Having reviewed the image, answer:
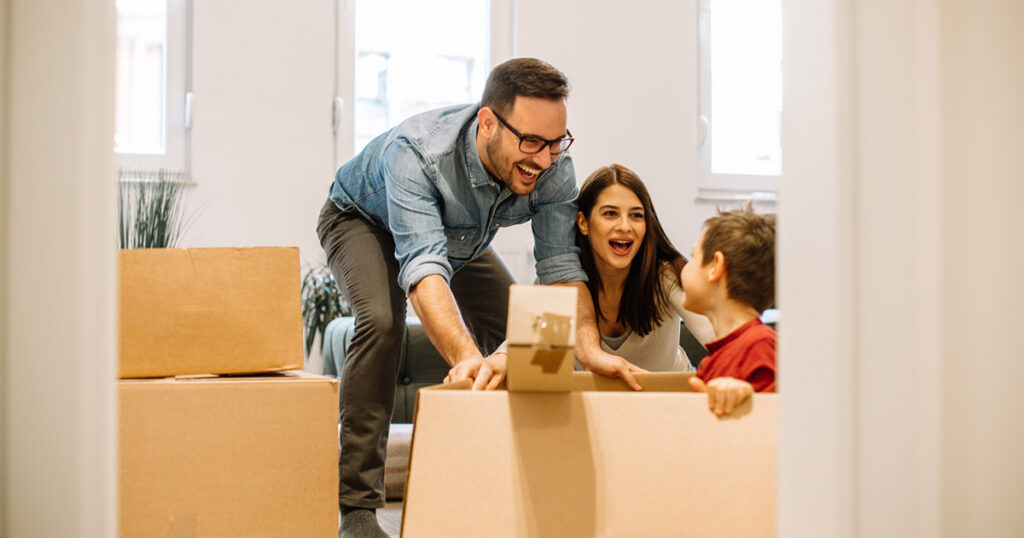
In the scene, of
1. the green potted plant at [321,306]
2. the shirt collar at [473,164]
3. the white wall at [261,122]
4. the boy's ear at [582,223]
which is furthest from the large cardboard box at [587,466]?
the white wall at [261,122]

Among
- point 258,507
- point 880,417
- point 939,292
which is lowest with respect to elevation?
point 258,507

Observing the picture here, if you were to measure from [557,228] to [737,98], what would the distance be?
9.72ft

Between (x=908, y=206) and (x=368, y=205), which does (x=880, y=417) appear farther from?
(x=368, y=205)

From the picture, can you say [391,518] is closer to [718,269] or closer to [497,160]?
[497,160]

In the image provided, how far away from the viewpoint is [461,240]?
189 cm

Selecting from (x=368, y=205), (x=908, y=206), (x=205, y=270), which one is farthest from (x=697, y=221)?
(x=908, y=206)

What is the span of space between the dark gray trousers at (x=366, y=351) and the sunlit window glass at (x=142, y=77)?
2.28 metres

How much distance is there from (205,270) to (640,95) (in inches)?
129

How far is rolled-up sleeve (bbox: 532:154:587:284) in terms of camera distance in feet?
6.15

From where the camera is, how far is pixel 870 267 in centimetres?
78

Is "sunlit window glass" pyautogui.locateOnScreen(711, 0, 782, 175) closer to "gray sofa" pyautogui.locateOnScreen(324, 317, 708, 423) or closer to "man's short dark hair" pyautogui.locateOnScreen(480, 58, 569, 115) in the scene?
"gray sofa" pyautogui.locateOnScreen(324, 317, 708, 423)

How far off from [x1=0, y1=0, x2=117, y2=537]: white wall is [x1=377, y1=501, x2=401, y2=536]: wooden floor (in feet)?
3.91

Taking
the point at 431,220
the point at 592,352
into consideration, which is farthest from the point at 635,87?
the point at 592,352

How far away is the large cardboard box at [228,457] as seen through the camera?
131 centimetres
